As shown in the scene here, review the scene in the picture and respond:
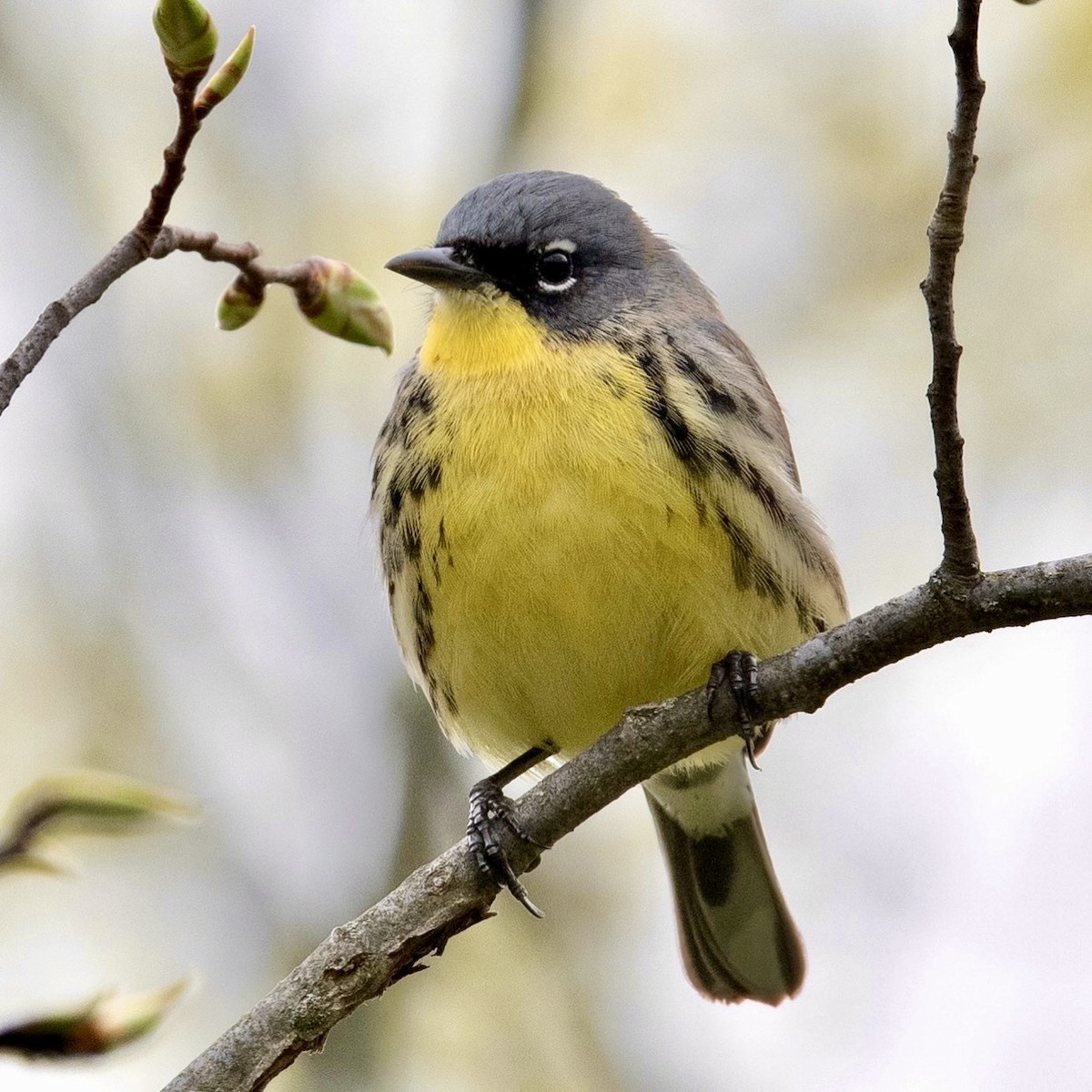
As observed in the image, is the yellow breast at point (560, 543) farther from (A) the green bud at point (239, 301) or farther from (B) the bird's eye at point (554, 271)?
(A) the green bud at point (239, 301)

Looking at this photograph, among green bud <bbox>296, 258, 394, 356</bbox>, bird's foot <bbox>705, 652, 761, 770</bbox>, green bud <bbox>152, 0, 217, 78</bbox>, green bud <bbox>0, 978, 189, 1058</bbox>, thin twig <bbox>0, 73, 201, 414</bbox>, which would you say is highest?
green bud <bbox>296, 258, 394, 356</bbox>

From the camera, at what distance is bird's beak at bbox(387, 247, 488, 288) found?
17.8 ft

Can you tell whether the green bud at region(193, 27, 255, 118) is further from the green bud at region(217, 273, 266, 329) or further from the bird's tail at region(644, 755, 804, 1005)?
the bird's tail at region(644, 755, 804, 1005)

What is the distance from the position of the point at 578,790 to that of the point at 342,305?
1.53m

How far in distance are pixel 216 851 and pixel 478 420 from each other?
4913 mm

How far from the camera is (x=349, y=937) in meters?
3.89

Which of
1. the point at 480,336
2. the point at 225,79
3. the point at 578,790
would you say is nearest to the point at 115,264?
the point at 225,79

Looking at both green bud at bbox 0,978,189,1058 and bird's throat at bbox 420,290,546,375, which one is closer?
green bud at bbox 0,978,189,1058

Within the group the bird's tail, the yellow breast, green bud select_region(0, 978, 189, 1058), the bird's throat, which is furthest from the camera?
the bird's tail

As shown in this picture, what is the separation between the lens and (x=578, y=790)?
4.27 m

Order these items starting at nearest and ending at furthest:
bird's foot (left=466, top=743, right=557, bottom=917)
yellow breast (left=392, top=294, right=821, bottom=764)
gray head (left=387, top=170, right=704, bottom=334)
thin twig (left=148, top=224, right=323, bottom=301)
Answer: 1. thin twig (left=148, top=224, right=323, bottom=301)
2. bird's foot (left=466, top=743, right=557, bottom=917)
3. yellow breast (left=392, top=294, right=821, bottom=764)
4. gray head (left=387, top=170, right=704, bottom=334)

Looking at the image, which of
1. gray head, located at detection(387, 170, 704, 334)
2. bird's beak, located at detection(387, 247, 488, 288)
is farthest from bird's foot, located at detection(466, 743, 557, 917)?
bird's beak, located at detection(387, 247, 488, 288)

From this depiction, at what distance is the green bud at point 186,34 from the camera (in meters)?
2.80

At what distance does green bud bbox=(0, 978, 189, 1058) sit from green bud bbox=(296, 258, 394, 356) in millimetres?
1749
